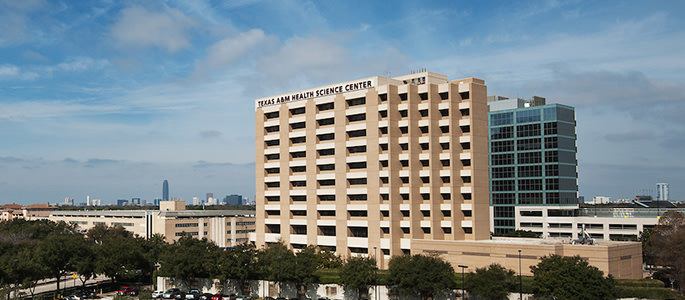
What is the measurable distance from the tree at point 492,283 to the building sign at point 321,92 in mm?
50589

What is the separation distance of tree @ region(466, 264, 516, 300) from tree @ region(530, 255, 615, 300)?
4.24m

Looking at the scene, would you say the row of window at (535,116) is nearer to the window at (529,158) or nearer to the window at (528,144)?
the window at (528,144)

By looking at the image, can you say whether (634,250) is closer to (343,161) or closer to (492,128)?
(343,161)

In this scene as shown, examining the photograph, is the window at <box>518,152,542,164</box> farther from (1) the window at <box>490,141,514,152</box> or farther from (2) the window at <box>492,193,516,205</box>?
(2) the window at <box>492,193,516,205</box>

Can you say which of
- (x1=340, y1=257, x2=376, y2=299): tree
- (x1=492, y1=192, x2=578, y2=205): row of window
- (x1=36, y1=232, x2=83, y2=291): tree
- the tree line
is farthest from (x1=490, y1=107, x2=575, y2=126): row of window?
(x1=36, y1=232, x2=83, y2=291): tree

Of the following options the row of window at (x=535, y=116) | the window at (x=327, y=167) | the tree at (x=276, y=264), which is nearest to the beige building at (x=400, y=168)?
the window at (x=327, y=167)

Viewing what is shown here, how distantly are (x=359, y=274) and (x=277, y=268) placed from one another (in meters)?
16.2

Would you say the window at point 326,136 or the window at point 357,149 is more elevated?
the window at point 326,136

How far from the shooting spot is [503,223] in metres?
187

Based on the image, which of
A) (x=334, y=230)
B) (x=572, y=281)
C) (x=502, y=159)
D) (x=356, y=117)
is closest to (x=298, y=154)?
(x=356, y=117)

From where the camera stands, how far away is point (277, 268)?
10431cm

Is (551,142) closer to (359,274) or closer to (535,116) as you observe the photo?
(535,116)

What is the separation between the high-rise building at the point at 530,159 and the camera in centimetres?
17500

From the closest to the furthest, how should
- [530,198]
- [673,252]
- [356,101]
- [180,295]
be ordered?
[673,252] → [180,295] → [356,101] → [530,198]
